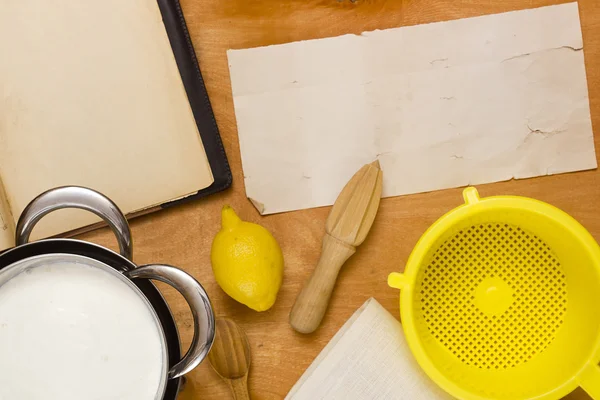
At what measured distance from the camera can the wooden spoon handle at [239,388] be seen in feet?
1.78

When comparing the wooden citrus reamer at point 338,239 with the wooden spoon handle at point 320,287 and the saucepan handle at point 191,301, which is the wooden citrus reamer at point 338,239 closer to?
the wooden spoon handle at point 320,287

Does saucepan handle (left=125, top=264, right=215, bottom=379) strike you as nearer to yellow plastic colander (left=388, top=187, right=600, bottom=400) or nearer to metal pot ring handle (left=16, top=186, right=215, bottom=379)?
metal pot ring handle (left=16, top=186, right=215, bottom=379)

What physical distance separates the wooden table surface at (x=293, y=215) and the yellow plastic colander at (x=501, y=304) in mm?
38

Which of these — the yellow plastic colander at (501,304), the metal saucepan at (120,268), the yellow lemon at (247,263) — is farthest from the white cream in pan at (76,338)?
the yellow plastic colander at (501,304)

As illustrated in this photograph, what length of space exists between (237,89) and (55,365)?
295 millimetres

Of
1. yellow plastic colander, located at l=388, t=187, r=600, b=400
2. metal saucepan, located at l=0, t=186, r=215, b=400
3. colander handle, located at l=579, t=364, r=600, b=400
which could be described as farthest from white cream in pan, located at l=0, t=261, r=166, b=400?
colander handle, located at l=579, t=364, r=600, b=400

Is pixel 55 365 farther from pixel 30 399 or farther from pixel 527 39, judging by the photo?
pixel 527 39

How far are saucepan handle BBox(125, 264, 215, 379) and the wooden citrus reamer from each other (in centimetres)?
14

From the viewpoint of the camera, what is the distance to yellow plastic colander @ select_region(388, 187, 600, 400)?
52 centimetres

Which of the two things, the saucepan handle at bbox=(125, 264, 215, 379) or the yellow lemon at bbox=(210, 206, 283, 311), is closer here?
the saucepan handle at bbox=(125, 264, 215, 379)

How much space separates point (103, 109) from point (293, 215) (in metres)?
0.21

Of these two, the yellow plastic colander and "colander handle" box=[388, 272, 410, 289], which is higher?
"colander handle" box=[388, 272, 410, 289]

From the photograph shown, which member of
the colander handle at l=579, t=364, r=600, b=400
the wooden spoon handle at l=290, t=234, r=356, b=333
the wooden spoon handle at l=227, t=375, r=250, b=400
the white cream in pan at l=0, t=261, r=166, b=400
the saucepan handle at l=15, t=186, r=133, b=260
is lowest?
the wooden spoon handle at l=227, t=375, r=250, b=400

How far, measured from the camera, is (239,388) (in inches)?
21.4
